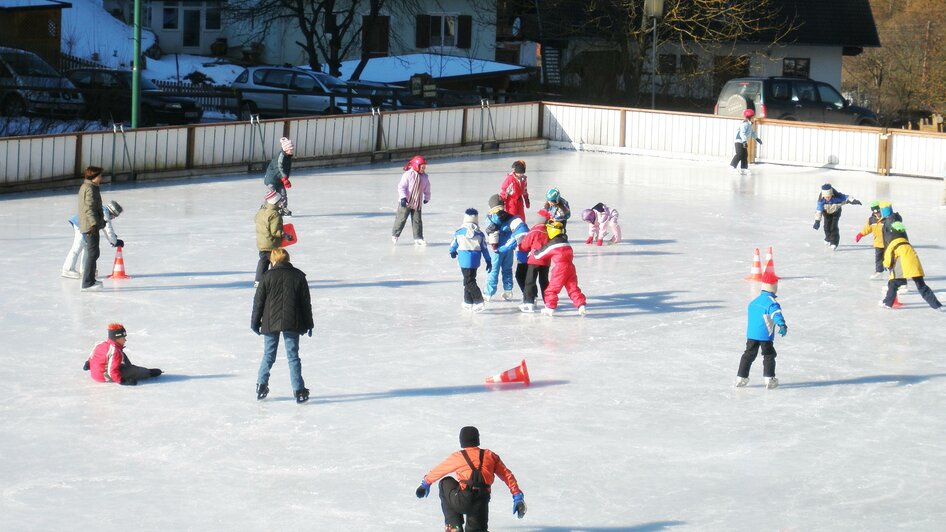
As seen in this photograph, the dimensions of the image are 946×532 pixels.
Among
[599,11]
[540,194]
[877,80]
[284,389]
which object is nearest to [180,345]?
[284,389]

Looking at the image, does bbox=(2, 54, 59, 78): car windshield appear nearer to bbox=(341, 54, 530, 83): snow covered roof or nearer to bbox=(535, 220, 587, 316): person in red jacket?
bbox=(341, 54, 530, 83): snow covered roof

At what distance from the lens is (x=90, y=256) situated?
15000 mm

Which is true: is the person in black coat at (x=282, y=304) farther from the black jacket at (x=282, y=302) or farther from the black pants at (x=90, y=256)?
the black pants at (x=90, y=256)

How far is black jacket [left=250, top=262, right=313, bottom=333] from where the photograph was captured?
416 inches

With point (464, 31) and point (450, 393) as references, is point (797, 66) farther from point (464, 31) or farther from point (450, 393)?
point (450, 393)

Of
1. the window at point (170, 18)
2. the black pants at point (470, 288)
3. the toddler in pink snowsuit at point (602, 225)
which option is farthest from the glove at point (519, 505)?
the window at point (170, 18)

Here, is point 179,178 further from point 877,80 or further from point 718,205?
point 877,80

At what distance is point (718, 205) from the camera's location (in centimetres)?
2312

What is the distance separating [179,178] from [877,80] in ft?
96.1

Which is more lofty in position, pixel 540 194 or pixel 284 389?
pixel 540 194

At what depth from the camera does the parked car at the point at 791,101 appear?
31500 millimetres

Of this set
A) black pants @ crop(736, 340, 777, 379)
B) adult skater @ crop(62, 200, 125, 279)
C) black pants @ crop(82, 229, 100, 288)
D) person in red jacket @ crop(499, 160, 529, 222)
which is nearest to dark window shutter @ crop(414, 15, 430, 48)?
person in red jacket @ crop(499, 160, 529, 222)

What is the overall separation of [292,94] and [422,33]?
60.3 ft

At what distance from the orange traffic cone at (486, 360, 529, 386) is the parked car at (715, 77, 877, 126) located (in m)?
20.5
